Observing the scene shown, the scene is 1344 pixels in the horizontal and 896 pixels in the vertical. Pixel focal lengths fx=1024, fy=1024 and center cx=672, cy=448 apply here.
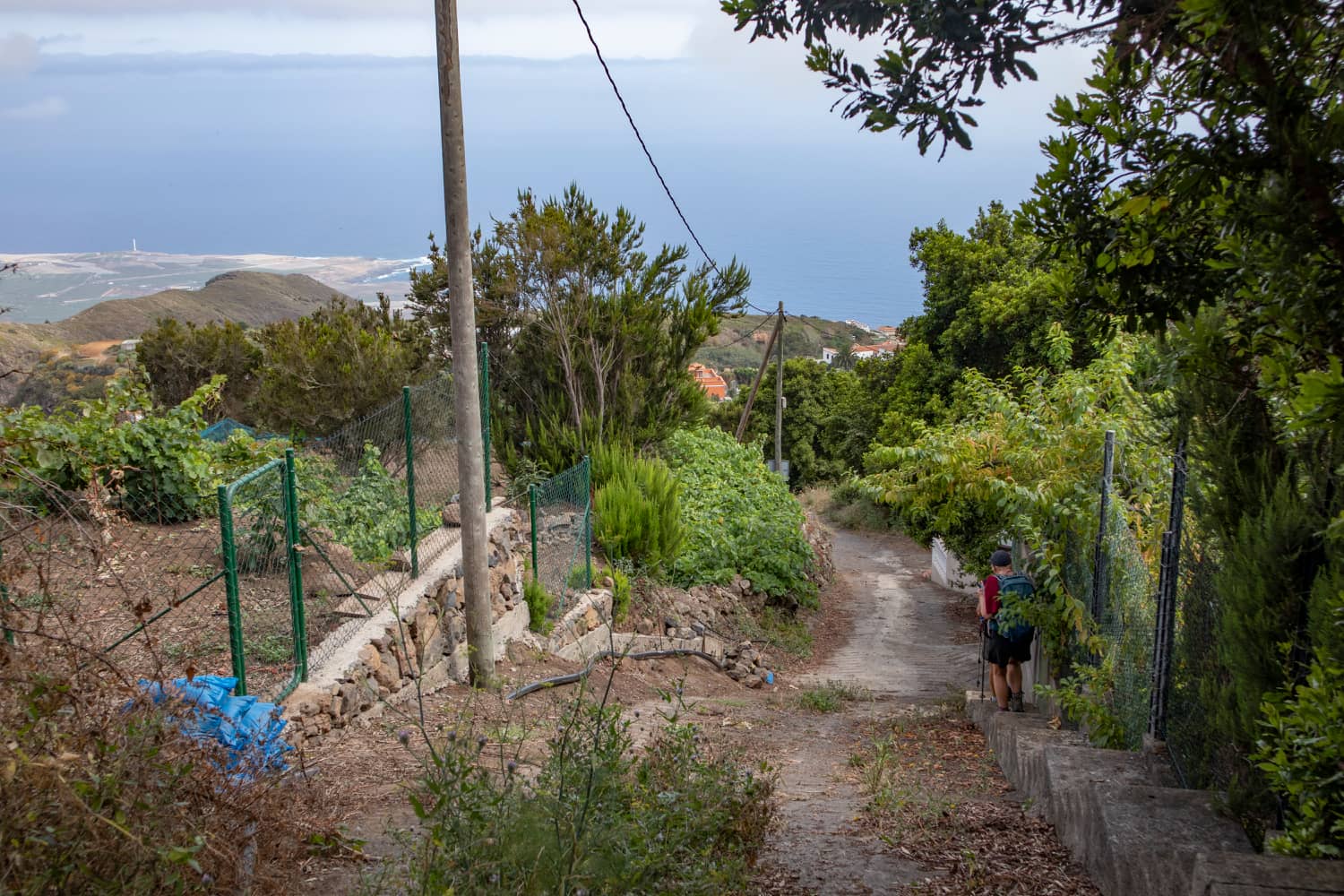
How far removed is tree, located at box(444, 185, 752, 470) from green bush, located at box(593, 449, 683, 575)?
111 centimetres

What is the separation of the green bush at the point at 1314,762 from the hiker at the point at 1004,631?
201 inches

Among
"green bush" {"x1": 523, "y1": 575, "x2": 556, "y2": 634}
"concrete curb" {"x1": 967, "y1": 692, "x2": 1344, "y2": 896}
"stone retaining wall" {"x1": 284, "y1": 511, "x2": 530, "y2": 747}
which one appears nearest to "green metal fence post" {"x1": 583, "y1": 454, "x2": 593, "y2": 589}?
"stone retaining wall" {"x1": 284, "y1": 511, "x2": 530, "y2": 747}

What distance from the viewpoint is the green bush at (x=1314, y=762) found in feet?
9.37

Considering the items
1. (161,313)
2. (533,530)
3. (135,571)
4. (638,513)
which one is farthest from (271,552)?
(161,313)

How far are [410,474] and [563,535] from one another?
10.3 ft

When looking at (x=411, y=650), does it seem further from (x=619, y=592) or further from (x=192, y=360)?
(x=192, y=360)

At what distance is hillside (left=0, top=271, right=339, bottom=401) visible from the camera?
1006 inches

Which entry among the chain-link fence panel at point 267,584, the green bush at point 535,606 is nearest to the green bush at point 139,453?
the chain-link fence panel at point 267,584

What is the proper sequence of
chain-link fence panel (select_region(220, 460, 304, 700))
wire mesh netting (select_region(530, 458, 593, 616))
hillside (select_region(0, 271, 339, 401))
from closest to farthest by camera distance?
chain-link fence panel (select_region(220, 460, 304, 700)) < wire mesh netting (select_region(530, 458, 593, 616)) < hillside (select_region(0, 271, 339, 401))

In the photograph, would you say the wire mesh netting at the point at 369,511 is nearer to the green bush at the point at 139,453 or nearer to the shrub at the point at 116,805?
the green bush at the point at 139,453

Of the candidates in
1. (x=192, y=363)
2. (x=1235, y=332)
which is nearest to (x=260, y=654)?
(x=1235, y=332)

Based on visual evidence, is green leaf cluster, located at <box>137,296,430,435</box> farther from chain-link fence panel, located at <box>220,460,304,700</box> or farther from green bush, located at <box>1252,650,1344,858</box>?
green bush, located at <box>1252,650,1344,858</box>

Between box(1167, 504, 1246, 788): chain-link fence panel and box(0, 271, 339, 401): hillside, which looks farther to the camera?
box(0, 271, 339, 401): hillside

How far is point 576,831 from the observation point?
10.7ft
